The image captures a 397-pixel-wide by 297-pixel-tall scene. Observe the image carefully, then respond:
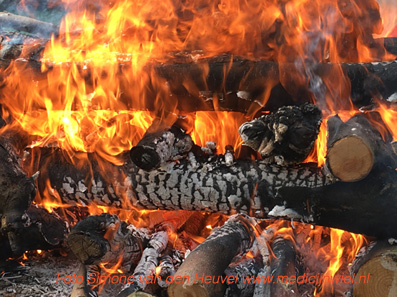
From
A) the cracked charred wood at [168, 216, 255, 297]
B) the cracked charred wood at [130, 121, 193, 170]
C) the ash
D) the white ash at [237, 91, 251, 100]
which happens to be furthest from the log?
the ash

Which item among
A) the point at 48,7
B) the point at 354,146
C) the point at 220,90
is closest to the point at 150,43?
the point at 220,90

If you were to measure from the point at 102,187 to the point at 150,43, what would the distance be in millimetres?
1150

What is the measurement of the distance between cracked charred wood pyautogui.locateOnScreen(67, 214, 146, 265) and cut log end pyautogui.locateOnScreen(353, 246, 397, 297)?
147 cm

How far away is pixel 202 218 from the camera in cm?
332

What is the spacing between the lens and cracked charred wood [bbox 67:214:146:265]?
2.40 metres

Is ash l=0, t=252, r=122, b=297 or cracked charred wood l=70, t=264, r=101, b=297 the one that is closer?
cracked charred wood l=70, t=264, r=101, b=297

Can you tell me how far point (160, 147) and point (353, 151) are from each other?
3.79ft

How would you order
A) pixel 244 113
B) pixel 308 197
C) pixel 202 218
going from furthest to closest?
pixel 202 218 < pixel 244 113 < pixel 308 197

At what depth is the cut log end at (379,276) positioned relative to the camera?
215 cm

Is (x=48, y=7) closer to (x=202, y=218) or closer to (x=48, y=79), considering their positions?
(x=48, y=79)

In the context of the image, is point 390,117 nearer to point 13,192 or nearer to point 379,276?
point 379,276

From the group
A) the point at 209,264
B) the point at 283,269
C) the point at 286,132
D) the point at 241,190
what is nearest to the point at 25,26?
the point at 241,190

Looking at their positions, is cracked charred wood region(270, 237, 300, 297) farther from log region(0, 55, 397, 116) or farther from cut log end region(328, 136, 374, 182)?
log region(0, 55, 397, 116)

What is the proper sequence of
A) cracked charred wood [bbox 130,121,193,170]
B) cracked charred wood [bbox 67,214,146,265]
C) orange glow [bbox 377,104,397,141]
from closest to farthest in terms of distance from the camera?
cracked charred wood [bbox 67,214,146,265] < cracked charred wood [bbox 130,121,193,170] < orange glow [bbox 377,104,397,141]
